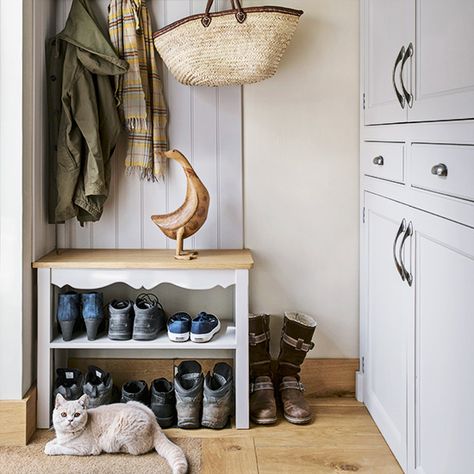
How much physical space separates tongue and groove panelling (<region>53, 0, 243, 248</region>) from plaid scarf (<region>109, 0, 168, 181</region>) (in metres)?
0.08

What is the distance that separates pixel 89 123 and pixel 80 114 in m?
0.05

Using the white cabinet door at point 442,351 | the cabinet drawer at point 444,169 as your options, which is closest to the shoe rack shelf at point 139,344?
the white cabinet door at point 442,351

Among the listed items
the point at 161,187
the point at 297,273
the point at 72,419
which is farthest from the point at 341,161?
the point at 72,419

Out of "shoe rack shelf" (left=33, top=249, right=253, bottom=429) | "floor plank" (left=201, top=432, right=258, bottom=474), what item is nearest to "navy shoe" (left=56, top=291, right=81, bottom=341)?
"shoe rack shelf" (left=33, top=249, right=253, bottom=429)

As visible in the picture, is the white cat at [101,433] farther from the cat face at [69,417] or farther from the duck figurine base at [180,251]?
the duck figurine base at [180,251]

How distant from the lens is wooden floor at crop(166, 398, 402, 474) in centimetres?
241

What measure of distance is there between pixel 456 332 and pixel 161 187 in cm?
156

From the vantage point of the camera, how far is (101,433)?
99.0 inches

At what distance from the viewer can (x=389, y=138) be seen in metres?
2.49

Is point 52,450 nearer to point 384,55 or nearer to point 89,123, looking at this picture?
point 89,123

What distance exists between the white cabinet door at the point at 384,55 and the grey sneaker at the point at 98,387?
142 centimetres

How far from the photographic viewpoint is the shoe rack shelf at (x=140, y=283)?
2697mm

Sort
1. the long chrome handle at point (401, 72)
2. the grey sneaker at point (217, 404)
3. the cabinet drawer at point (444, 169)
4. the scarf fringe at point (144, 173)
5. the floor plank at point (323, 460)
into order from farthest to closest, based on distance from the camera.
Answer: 1. the scarf fringe at point (144, 173)
2. the grey sneaker at point (217, 404)
3. the floor plank at point (323, 460)
4. the long chrome handle at point (401, 72)
5. the cabinet drawer at point (444, 169)

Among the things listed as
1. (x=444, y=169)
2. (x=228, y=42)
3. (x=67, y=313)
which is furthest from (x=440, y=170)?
(x=67, y=313)
